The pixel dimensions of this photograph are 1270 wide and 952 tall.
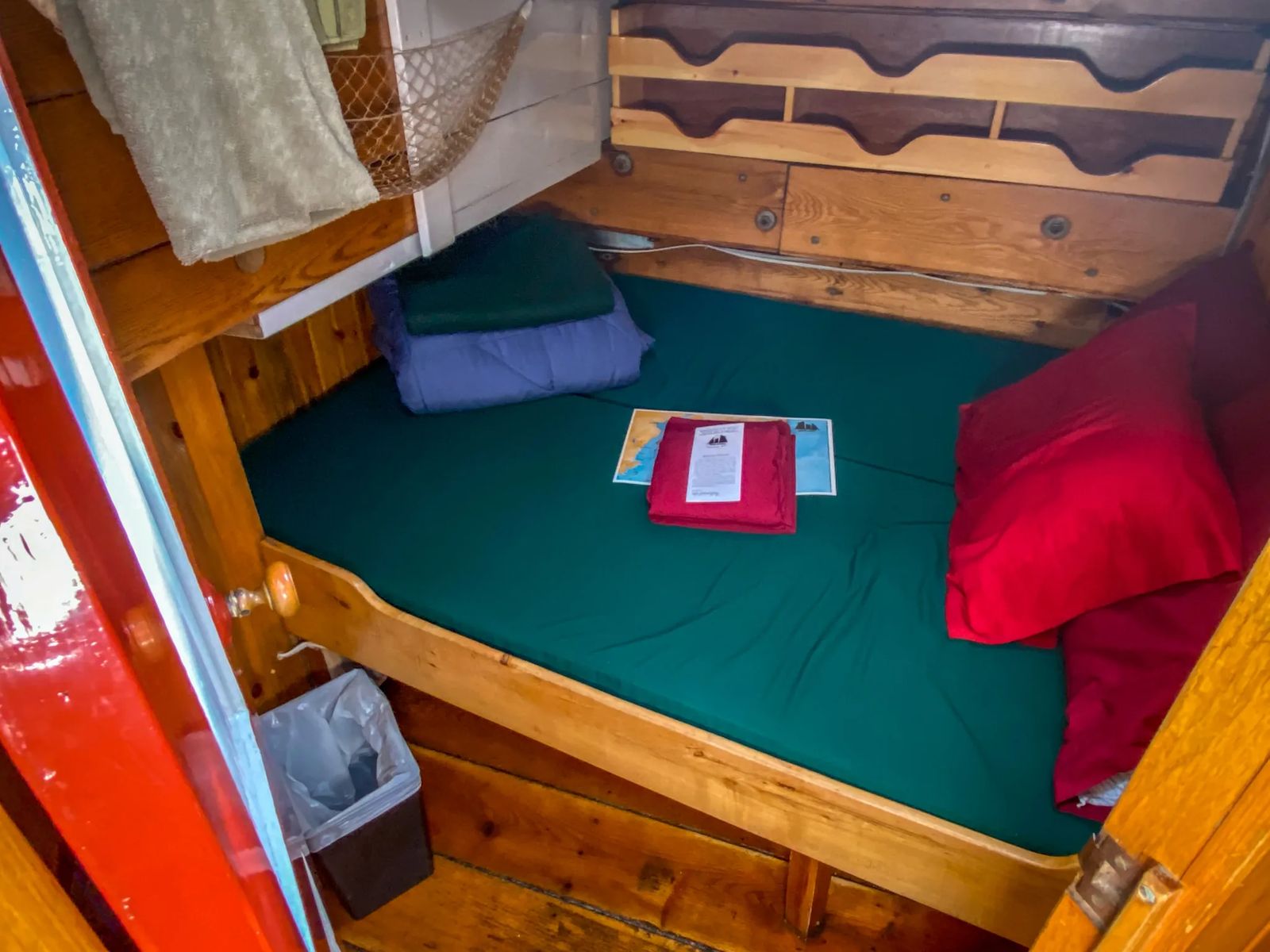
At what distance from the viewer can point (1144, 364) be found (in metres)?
1.20

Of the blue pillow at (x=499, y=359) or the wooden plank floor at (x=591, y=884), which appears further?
the blue pillow at (x=499, y=359)

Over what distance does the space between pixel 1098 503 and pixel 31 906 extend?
3.60ft

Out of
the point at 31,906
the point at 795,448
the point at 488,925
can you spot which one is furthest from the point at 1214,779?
the point at 488,925

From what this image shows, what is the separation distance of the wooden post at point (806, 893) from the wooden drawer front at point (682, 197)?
4.49 feet

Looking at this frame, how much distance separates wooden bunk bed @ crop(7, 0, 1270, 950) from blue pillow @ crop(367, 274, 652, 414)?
0.58 feet

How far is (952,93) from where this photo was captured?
167 centimetres

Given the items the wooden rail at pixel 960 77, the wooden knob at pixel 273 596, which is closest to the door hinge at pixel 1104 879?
the wooden knob at pixel 273 596

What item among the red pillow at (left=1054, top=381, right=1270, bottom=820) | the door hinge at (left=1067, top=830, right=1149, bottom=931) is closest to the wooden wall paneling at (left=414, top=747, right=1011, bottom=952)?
the red pillow at (left=1054, top=381, right=1270, bottom=820)

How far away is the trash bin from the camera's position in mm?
1249

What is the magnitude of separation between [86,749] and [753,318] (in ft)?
5.71

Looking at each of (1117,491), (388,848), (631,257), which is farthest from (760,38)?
(388,848)

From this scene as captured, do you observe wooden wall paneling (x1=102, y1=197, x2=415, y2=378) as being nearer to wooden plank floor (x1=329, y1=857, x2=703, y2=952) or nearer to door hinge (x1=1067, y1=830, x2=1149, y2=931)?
door hinge (x1=1067, y1=830, x2=1149, y2=931)

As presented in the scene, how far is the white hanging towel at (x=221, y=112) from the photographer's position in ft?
2.16

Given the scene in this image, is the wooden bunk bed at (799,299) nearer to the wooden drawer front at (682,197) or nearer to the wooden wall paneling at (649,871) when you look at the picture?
the wooden drawer front at (682,197)
